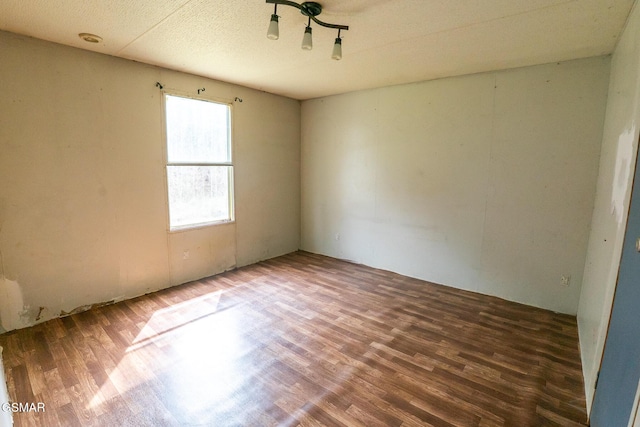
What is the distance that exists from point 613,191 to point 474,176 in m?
1.54

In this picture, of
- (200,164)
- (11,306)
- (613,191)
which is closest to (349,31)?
(613,191)

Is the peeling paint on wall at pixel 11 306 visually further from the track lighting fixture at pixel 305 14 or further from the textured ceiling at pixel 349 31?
the track lighting fixture at pixel 305 14

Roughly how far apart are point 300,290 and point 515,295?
96.6 inches

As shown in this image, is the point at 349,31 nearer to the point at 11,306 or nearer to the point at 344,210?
the point at 344,210

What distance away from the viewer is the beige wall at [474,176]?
2965 millimetres

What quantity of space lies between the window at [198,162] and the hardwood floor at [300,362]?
109 cm

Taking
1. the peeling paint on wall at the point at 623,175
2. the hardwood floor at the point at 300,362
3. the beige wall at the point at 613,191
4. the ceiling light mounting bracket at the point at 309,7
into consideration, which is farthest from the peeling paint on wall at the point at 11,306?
the peeling paint on wall at the point at 623,175

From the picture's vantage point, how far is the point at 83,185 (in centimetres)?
294

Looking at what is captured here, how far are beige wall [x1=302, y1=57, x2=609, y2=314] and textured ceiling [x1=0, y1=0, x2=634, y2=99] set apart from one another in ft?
1.19

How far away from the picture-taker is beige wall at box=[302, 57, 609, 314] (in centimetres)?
296

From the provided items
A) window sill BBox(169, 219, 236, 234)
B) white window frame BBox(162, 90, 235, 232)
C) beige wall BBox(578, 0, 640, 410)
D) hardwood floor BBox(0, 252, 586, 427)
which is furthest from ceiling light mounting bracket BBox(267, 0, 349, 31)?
window sill BBox(169, 219, 236, 234)

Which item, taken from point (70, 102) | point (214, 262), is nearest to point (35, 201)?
point (70, 102)

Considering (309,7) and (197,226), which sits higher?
(309,7)

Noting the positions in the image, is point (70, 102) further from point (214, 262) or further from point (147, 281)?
point (214, 262)
